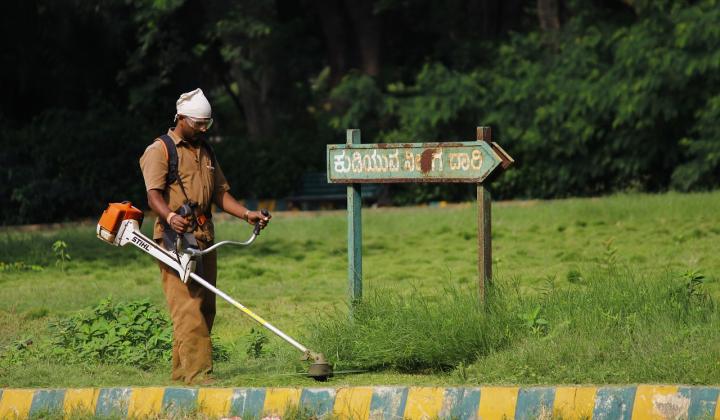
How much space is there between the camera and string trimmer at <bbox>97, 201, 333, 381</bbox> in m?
8.43

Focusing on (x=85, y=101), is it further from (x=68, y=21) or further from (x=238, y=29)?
(x=238, y=29)

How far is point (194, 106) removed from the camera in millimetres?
8555

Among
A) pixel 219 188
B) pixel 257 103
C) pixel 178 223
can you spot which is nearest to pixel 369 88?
pixel 257 103

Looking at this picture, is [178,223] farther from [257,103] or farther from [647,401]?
[257,103]

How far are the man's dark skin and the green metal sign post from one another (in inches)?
35.0

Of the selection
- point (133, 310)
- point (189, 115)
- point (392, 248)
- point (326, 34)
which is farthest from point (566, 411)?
point (326, 34)

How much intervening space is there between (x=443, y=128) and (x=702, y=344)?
17.8 m

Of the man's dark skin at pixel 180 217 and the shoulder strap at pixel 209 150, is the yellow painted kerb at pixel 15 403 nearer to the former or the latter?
the man's dark skin at pixel 180 217

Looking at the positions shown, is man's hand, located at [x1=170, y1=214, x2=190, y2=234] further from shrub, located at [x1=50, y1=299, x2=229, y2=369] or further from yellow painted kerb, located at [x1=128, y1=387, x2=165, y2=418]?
shrub, located at [x1=50, y1=299, x2=229, y2=369]

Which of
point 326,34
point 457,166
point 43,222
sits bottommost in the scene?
point 43,222

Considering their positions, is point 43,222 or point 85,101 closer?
point 43,222

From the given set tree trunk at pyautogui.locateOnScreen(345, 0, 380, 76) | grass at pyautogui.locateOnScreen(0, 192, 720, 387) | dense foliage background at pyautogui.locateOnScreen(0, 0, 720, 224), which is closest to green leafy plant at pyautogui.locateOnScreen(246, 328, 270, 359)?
grass at pyautogui.locateOnScreen(0, 192, 720, 387)

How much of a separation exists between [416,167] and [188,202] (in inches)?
62.1

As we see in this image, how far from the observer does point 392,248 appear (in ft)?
57.6
